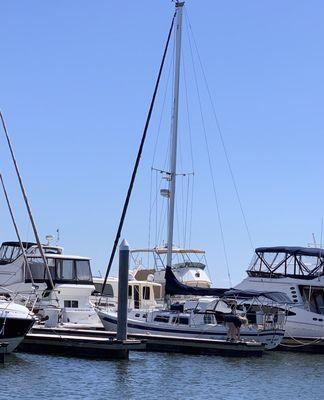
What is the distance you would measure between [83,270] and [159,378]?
17.0 metres

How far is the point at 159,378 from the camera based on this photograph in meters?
30.3

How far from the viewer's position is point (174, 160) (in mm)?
44688

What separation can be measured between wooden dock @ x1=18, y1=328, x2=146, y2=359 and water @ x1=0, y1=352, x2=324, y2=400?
563 millimetres

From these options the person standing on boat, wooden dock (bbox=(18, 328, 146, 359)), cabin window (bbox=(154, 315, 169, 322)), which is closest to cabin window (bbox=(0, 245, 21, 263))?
cabin window (bbox=(154, 315, 169, 322))

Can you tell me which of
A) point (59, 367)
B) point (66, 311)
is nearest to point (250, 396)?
point (59, 367)

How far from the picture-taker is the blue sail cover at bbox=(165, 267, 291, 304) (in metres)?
40.6

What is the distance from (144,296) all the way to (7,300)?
17.7 metres

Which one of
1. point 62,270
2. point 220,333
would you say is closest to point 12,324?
point 220,333

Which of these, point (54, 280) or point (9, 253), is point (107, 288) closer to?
point (54, 280)

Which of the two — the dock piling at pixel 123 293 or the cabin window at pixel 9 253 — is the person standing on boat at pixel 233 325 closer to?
the dock piling at pixel 123 293

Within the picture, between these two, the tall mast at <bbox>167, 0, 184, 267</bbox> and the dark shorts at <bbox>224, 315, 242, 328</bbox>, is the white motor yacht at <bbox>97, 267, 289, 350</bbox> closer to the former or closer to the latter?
the dark shorts at <bbox>224, 315, 242, 328</bbox>

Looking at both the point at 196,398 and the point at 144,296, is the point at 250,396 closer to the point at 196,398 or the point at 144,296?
the point at 196,398

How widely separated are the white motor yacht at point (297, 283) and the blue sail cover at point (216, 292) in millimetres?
913

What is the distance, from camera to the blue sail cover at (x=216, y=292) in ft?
133
